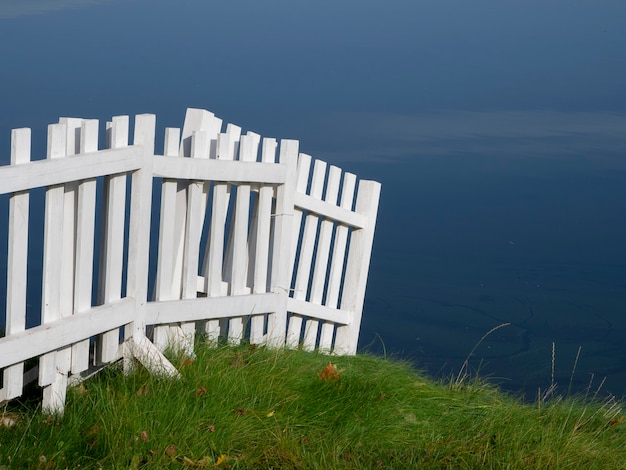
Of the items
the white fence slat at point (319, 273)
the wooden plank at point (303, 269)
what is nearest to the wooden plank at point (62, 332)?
the wooden plank at point (303, 269)

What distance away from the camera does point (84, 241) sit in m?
4.44

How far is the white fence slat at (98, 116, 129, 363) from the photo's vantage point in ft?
14.9

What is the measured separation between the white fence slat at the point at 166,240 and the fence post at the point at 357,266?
2.18 m

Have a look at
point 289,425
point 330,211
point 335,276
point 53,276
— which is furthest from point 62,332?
point 335,276

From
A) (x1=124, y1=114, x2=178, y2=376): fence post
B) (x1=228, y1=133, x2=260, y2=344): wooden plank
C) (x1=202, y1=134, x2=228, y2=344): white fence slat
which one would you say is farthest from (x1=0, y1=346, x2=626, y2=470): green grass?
(x1=228, y1=133, x2=260, y2=344): wooden plank

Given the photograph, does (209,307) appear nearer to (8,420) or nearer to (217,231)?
(217,231)

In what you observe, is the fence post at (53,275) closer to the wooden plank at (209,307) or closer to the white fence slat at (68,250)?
the white fence slat at (68,250)

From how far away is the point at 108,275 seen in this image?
15.2 feet

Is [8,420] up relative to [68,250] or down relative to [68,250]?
down

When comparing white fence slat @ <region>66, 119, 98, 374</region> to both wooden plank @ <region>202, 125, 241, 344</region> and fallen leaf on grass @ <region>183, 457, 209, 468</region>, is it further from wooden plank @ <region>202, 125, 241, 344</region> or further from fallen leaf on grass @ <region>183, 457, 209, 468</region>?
fallen leaf on grass @ <region>183, 457, 209, 468</region>

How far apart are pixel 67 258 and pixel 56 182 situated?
1.56 feet

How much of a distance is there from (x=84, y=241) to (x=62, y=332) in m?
0.46

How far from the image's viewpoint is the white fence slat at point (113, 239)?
453 cm

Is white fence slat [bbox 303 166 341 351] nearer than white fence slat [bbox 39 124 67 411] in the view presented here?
No
